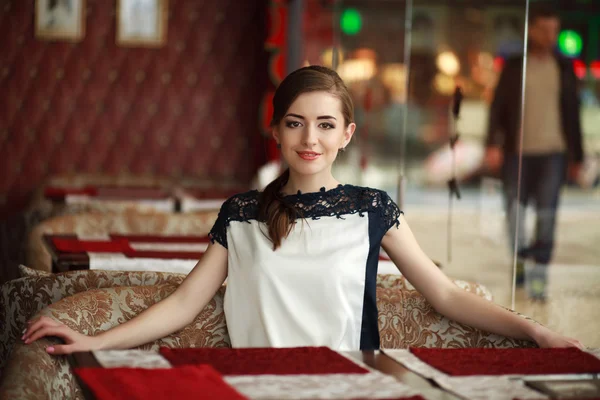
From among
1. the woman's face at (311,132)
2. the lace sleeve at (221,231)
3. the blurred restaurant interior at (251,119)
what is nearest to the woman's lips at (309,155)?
the woman's face at (311,132)

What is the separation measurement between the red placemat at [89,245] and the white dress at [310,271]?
993 mm

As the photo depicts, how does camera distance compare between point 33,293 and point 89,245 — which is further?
point 89,245

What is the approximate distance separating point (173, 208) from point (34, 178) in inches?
70.4

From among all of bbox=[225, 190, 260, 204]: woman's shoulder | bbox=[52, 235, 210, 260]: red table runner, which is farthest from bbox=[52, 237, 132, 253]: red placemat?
bbox=[225, 190, 260, 204]: woman's shoulder

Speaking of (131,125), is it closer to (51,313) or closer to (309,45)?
(309,45)

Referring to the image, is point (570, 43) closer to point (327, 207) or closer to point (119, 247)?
point (327, 207)

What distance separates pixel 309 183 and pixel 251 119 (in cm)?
444

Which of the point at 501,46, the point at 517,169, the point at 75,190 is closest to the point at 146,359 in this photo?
the point at 517,169

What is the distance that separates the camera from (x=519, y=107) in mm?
3064

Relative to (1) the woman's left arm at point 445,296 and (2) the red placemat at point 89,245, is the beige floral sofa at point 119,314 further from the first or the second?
(2) the red placemat at point 89,245

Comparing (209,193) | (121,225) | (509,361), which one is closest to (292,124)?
(509,361)

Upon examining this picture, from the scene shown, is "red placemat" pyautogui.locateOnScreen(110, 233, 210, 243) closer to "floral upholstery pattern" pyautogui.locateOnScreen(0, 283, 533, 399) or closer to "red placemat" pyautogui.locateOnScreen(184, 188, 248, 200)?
"floral upholstery pattern" pyautogui.locateOnScreen(0, 283, 533, 399)

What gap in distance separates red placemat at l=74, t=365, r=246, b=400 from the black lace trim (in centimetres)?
65

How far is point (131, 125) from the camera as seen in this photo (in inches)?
251
